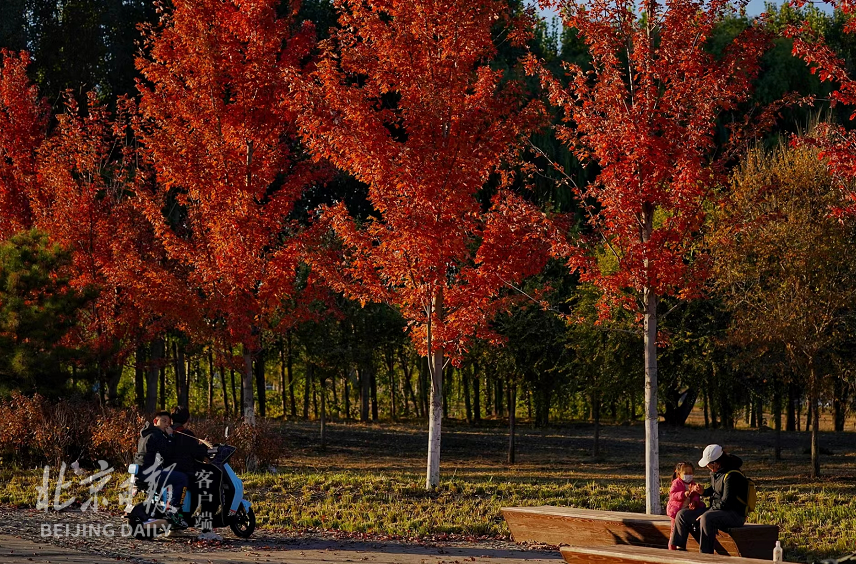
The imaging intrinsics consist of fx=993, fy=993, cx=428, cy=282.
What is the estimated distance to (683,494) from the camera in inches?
404

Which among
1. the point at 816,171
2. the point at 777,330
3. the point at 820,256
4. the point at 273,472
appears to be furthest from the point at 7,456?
the point at 816,171

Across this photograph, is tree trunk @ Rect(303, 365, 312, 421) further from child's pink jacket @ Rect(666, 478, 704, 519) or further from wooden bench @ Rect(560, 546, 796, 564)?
wooden bench @ Rect(560, 546, 796, 564)

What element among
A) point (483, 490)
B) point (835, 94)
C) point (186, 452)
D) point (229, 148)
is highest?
point (229, 148)

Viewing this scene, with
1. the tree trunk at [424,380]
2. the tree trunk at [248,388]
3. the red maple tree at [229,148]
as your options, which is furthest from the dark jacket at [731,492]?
the tree trunk at [424,380]

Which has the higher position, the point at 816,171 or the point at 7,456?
the point at 816,171

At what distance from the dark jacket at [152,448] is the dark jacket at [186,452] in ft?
0.18

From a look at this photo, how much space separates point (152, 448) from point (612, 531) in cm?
514

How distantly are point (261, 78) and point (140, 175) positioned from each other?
11.3 ft

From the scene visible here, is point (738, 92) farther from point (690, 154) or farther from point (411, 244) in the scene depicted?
point (411, 244)

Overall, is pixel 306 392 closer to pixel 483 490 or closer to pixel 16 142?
pixel 16 142

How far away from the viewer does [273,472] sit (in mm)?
17750

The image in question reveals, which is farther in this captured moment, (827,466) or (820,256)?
(827,466)

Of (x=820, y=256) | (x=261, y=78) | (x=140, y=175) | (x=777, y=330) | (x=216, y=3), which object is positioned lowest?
(x=777, y=330)

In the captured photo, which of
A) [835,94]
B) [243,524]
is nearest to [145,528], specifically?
[243,524]
